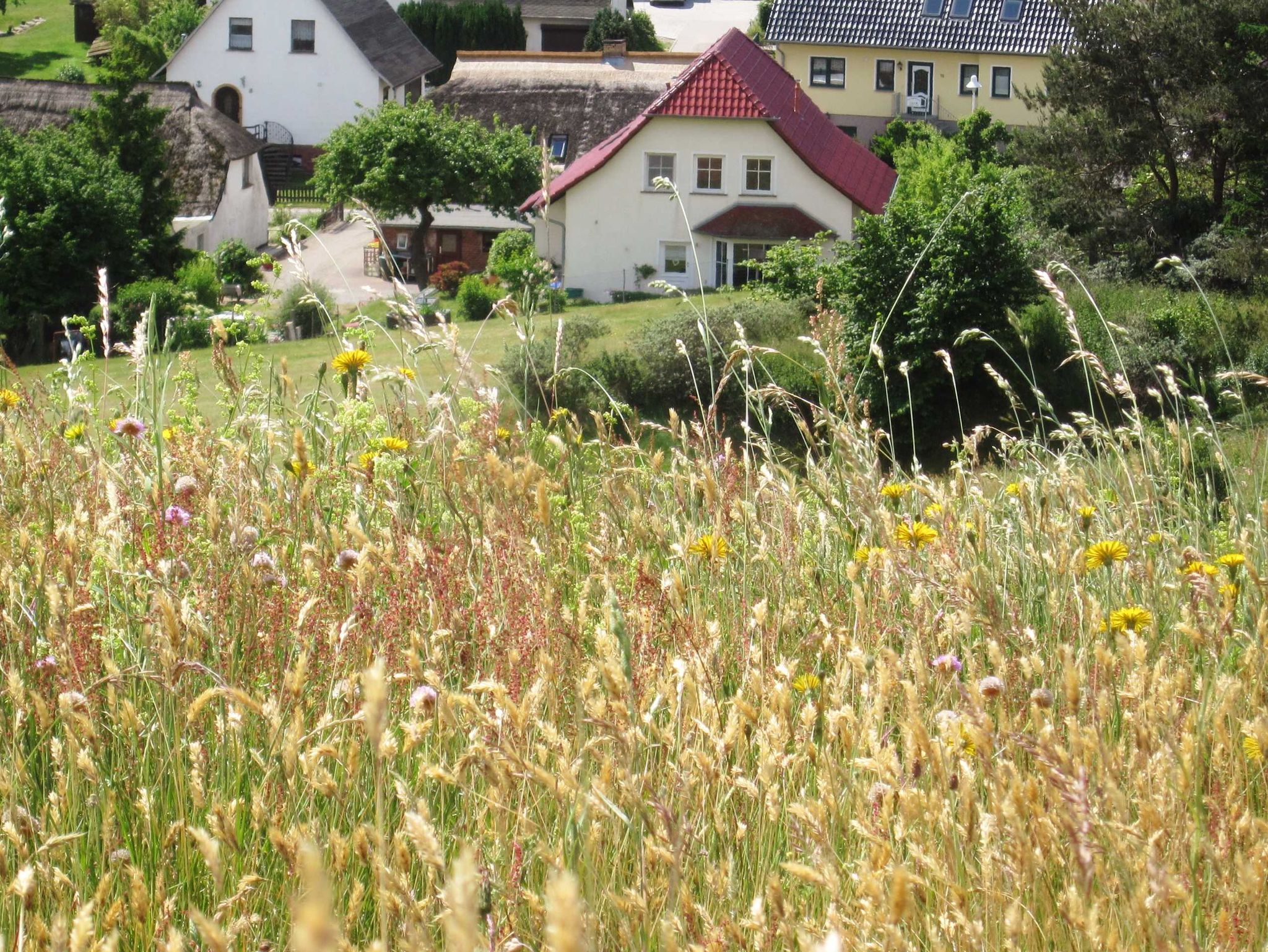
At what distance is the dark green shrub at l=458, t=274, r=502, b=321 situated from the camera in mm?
38750

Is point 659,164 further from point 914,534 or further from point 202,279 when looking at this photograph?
point 914,534

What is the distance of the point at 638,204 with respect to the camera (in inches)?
1649

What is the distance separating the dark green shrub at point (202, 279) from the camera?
3428 centimetres

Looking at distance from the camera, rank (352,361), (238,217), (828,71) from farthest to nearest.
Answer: (828,71), (238,217), (352,361)

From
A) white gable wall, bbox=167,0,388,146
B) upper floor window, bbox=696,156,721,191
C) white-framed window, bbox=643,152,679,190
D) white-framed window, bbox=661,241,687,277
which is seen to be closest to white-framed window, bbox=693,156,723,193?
upper floor window, bbox=696,156,721,191

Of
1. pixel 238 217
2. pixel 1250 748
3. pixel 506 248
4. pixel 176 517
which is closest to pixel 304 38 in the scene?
pixel 238 217

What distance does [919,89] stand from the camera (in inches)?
2016

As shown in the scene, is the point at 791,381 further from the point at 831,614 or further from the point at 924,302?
the point at 831,614

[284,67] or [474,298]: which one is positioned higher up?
[284,67]

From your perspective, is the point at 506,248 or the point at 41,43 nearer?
the point at 506,248

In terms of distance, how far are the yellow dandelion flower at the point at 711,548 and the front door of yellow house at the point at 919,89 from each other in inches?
2013

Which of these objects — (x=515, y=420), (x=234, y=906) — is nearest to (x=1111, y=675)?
(x=234, y=906)

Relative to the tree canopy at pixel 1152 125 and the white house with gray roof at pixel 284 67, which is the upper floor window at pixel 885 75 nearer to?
the white house with gray roof at pixel 284 67

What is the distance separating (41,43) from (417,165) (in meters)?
31.2
